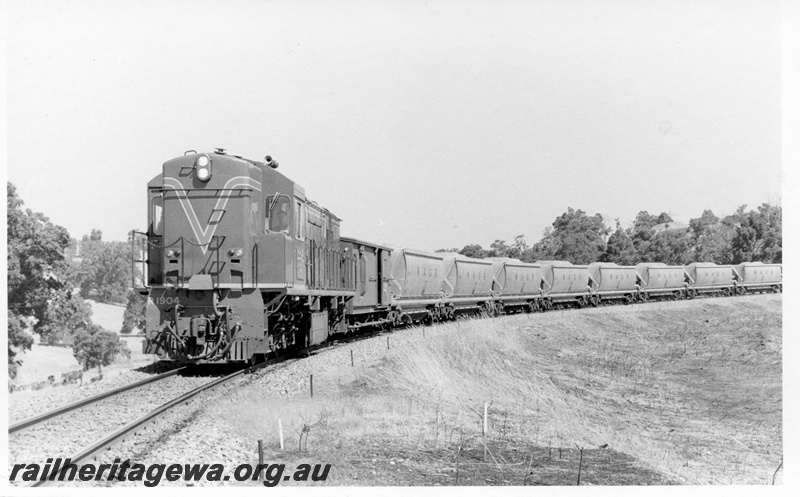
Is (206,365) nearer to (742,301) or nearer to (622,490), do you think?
(622,490)

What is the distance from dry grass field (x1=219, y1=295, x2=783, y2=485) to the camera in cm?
838

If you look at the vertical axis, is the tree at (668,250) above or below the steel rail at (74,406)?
above

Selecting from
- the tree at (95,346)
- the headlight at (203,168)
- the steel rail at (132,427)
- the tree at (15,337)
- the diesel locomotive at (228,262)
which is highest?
the headlight at (203,168)

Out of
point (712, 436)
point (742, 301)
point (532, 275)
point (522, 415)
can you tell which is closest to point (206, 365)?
point (522, 415)

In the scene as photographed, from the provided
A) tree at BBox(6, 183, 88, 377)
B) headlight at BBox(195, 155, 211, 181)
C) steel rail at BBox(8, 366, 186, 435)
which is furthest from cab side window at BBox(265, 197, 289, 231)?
tree at BBox(6, 183, 88, 377)

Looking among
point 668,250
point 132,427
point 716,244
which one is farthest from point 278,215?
point 716,244

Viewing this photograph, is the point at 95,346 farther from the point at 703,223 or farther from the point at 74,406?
the point at 703,223

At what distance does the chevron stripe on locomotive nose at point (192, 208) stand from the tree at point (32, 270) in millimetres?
16383

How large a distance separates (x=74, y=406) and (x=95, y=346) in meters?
53.7

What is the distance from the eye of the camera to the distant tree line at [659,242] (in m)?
62.2

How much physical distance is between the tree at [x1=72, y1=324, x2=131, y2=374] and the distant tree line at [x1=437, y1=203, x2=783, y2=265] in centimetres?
2945

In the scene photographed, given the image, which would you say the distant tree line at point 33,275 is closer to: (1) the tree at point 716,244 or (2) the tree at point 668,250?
(2) the tree at point 668,250

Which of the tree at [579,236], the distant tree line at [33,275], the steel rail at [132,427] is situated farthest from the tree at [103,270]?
the steel rail at [132,427]

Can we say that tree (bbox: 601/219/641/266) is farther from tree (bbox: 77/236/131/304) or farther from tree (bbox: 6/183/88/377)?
tree (bbox: 77/236/131/304)
